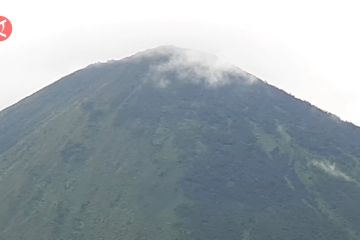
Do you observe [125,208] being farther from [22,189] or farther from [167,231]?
[22,189]

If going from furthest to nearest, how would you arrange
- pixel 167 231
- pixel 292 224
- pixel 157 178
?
pixel 157 178 → pixel 292 224 → pixel 167 231

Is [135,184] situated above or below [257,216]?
above

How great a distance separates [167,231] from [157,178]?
87.9 ft

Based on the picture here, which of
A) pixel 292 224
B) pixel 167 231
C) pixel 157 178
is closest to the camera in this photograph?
pixel 167 231

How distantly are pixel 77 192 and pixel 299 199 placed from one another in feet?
196

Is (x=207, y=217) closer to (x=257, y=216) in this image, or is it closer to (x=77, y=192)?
(x=257, y=216)

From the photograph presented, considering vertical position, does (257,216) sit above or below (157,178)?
below

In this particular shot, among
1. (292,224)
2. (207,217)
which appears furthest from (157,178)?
(292,224)

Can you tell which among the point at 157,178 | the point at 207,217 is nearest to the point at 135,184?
the point at 157,178

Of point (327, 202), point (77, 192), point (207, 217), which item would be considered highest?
point (77, 192)

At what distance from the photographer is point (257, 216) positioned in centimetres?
18050

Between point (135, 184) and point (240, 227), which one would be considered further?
point (135, 184)

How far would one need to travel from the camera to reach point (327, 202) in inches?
7682

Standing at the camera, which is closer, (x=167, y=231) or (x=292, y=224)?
(x=167, y=231)
